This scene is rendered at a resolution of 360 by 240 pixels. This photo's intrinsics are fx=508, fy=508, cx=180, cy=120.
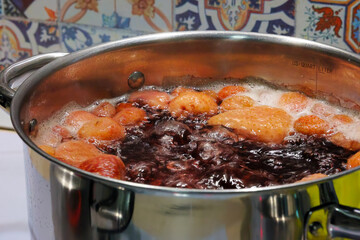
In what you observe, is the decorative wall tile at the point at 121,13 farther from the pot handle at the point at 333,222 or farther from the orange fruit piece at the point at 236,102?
the pot handle at the point at 333,222

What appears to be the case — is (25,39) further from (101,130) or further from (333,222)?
(333,222)

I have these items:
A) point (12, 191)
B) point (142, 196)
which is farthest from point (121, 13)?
point (142, 196)

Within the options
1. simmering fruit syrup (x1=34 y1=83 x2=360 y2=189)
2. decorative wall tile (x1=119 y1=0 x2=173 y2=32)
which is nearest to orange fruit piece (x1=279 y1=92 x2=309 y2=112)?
simmering fruit syrup (x1=34 y1=83 x2=360 y2=189)

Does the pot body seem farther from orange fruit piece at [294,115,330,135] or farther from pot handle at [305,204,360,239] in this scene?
orange fruit piece at [294,115,330,135]

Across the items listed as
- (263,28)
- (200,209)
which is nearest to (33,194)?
(200,209)

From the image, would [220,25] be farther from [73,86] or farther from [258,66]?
[73,86]

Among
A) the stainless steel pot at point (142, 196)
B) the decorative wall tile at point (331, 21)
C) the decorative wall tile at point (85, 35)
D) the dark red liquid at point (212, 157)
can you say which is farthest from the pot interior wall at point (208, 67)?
the decorative wall tile at point (85, 35)
